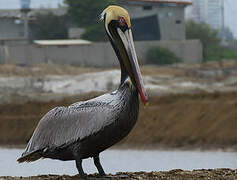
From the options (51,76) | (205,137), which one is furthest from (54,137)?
(51,76)

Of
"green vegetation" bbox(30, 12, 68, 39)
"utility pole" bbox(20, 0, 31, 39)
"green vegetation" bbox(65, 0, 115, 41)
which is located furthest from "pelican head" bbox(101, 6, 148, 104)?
"green vegetation" bbox(30, 12, 68, 39)

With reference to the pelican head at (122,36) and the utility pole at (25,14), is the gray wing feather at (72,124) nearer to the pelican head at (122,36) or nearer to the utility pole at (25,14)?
the pelican head at (122,36)

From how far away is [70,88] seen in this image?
3800cm

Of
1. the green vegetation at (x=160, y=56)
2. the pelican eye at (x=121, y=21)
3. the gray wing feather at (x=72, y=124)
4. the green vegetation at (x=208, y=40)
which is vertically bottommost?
the green vegetation at (x=208, y=40)

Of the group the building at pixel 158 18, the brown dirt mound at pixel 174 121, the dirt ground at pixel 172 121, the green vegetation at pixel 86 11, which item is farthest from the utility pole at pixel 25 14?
the brown dirt mound at pixel 174 121

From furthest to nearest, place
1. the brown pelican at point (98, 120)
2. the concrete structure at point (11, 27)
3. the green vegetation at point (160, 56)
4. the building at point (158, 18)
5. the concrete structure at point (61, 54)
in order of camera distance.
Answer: the concrete structure at point (11, 27), the building at point (158, 18), the green vegetation at point (160, 56), the concrete structure at point (61, 54), the brown pelican at point (98, 120)

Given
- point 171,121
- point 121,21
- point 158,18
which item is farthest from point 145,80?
point 121,21

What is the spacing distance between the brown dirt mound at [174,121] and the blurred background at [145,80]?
0.04m

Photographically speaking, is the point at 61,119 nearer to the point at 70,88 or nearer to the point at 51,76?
the point at 70,88

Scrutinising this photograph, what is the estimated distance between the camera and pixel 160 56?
2195 inches

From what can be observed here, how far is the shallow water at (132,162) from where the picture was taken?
18266mm

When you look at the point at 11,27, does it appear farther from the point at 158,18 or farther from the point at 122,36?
the point at 122,36

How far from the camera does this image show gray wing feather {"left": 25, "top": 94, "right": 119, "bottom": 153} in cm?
811

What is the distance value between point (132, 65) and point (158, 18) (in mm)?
55596
